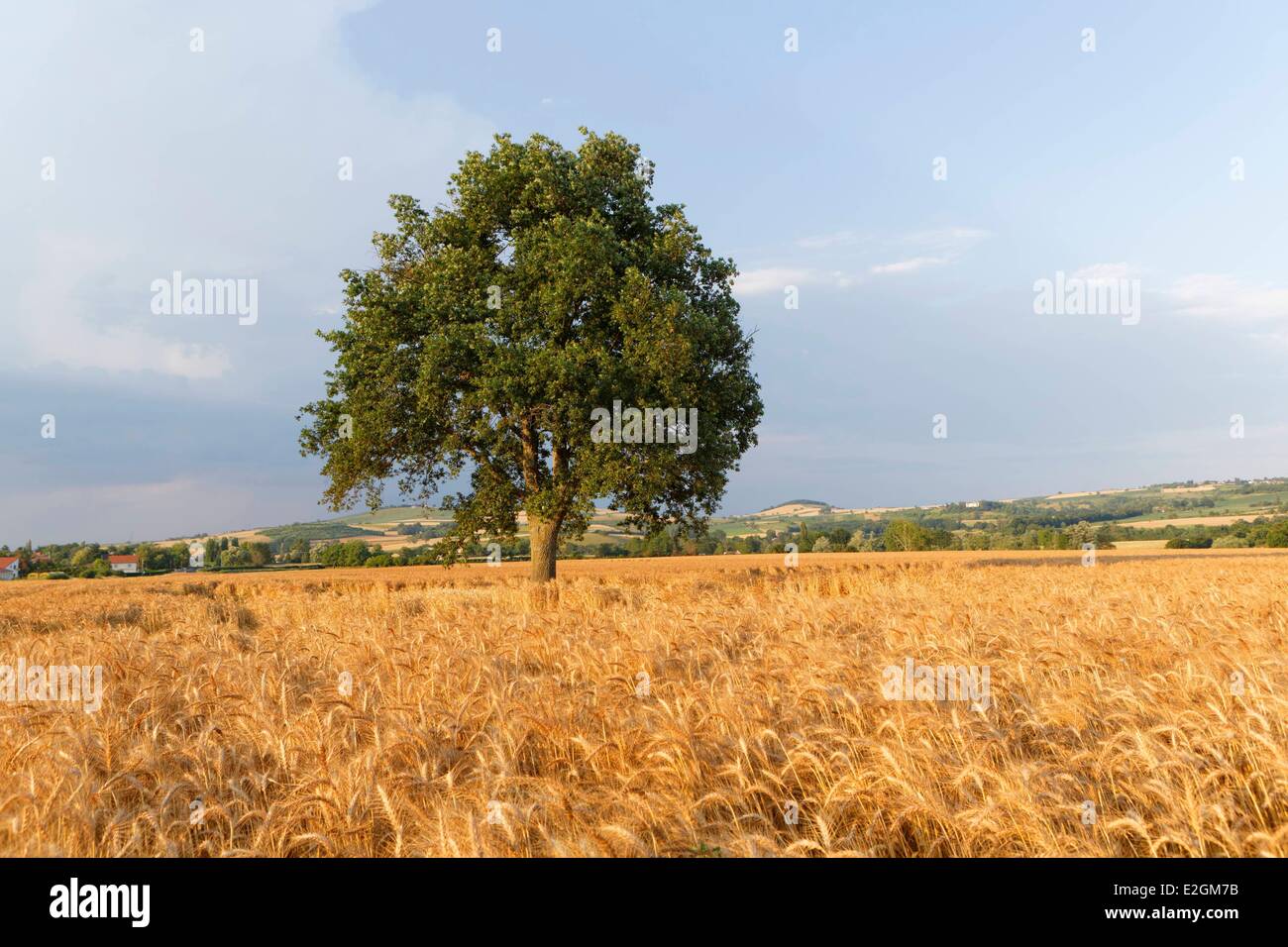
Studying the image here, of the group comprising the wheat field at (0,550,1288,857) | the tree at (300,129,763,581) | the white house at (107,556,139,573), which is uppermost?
the tree at (300,129,763,581)

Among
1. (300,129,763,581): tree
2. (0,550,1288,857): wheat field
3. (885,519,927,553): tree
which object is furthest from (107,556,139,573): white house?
(0,550,1288,857): wheat field

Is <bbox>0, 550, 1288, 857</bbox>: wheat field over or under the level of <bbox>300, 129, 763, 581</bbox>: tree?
under

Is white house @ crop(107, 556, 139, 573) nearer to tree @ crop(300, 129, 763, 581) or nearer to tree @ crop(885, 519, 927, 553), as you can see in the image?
tree @ crop(300, 129, 763, 581)

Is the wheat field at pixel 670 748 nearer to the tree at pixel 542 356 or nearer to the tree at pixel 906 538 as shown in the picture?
the tree at pixel 542 356

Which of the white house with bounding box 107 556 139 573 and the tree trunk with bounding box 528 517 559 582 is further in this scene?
the white house with bounding box 107 556 139 573

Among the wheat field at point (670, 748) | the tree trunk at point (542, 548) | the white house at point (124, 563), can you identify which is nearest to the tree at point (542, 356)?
the tree trunk at point (542, 548)

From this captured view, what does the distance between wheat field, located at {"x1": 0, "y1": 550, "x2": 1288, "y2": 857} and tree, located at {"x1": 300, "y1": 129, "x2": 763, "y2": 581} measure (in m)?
12.7

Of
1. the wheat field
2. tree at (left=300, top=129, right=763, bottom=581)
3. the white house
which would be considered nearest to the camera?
the wheat field

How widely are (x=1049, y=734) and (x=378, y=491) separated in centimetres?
2407

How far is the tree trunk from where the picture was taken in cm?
2512

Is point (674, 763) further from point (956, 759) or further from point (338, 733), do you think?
point (338, 733)

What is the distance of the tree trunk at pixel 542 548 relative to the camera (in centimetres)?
2512
